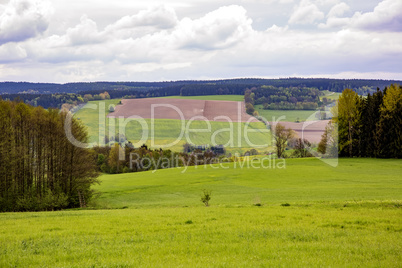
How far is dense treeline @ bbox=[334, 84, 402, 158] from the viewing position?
69500mm

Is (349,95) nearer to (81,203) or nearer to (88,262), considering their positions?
(81,203)

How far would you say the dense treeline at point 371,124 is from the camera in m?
69.5

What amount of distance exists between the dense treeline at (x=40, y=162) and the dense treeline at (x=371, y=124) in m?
52.2

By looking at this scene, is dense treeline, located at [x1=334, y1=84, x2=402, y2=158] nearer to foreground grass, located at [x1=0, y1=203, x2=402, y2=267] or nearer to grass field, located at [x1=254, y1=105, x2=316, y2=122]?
foreground grass, located at [x1=0, y1=203, x2=402, y2=267]

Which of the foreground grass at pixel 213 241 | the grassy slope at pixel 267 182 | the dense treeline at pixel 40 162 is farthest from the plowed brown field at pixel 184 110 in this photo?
the foreground grass at pixel 213 241

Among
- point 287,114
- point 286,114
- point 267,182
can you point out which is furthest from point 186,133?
point 267,182

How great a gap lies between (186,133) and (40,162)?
104 meters

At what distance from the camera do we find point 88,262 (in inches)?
395

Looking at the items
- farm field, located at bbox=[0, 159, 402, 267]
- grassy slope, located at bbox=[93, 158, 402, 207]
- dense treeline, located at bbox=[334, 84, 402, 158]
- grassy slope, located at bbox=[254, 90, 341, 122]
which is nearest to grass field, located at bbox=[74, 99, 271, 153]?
grassy slope, located at bbox=[254, 90, 341, 122]

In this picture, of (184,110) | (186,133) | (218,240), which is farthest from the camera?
(184,110)

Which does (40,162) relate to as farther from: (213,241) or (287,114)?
(287,114)

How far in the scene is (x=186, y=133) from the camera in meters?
145

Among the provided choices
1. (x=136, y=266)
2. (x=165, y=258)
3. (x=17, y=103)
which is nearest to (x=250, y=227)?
(x=165, y=258)

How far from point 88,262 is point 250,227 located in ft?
24.8
